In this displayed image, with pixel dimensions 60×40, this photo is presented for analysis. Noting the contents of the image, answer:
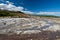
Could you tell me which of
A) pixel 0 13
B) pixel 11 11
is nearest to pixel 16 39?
pixel 0 13

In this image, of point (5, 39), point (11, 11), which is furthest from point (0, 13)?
point (5, 39)

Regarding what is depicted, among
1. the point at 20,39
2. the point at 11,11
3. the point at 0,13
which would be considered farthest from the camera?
the point at 11,11

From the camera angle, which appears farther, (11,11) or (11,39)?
(11,11)

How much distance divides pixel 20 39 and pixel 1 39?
4.90 ft

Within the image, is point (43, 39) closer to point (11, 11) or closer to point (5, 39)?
point (5, 39)

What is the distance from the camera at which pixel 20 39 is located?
13992 millimetres

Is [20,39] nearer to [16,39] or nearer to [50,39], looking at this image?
[16,39]

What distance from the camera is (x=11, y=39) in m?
14.2

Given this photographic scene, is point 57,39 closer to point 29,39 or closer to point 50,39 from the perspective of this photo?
point 50,39

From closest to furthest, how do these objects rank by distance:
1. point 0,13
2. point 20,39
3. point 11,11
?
1. point 20,39
2. point 0,13
3. point 11,11

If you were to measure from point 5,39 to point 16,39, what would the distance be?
2.95ft

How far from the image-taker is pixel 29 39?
14039mm

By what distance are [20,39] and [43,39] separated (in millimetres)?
1726

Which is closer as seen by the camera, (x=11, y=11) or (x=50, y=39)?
(x=50, y=39)
